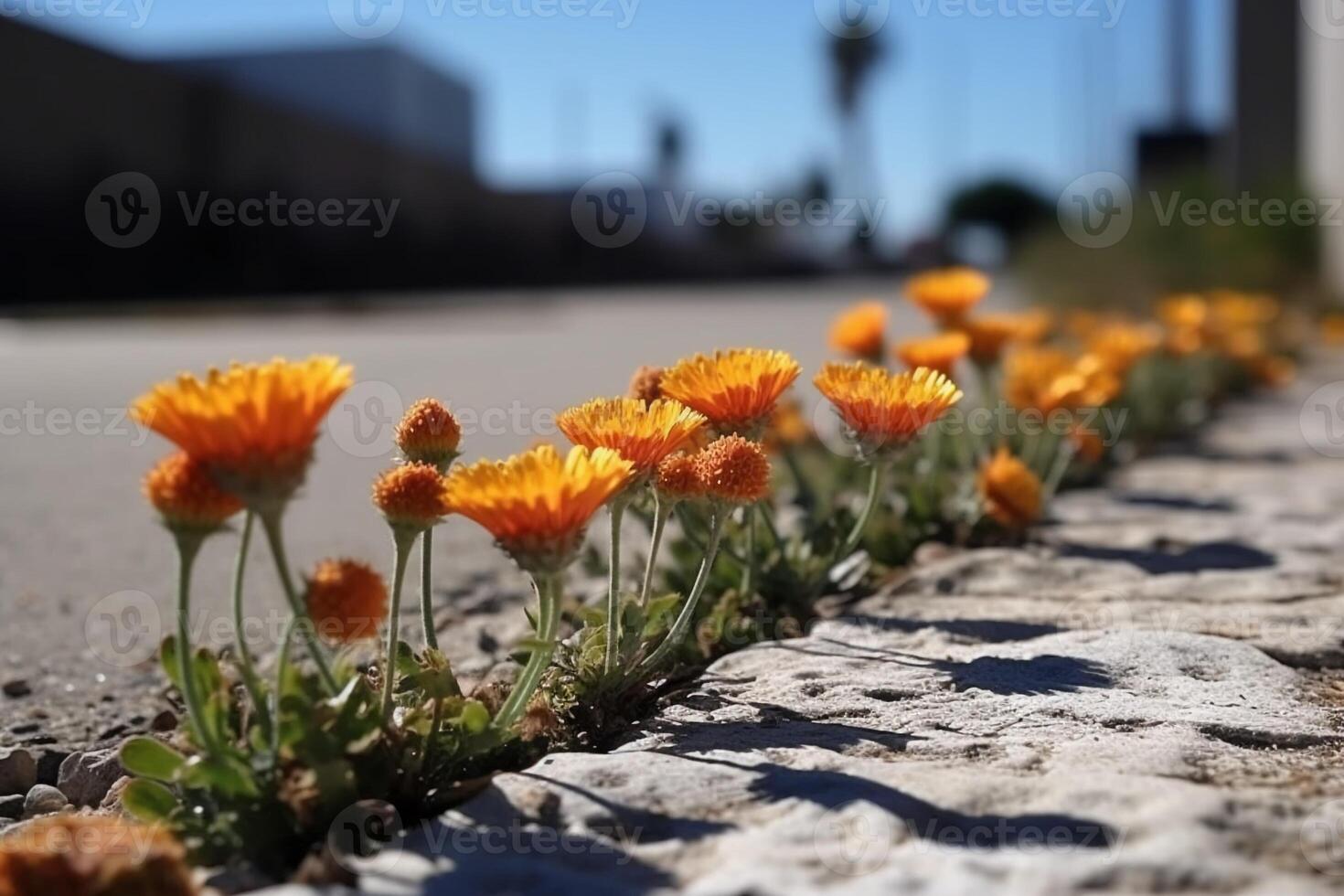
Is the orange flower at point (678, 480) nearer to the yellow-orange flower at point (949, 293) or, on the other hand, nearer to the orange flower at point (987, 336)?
the yellow-orange flower at point (949, 293)

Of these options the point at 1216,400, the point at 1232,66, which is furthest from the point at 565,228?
the point at 1216,400

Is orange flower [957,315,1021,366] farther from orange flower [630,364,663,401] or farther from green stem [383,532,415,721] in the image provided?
green stem [383,532,415,721]

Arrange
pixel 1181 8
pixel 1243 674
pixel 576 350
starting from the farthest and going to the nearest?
pixel 1181 8, pixel 576 350, pixel 1243 674

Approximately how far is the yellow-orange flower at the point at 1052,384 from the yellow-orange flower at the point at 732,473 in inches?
65.0

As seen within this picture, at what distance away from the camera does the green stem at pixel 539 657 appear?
1.50 metres

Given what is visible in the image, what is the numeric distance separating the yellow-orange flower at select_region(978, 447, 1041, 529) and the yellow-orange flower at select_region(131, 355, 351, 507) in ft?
6.88

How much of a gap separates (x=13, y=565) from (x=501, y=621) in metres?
1.45

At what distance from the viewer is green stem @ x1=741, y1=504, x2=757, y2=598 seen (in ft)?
7.77

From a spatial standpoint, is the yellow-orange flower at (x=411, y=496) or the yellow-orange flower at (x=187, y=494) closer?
the yellow-orange flower at (x=187, y=494)

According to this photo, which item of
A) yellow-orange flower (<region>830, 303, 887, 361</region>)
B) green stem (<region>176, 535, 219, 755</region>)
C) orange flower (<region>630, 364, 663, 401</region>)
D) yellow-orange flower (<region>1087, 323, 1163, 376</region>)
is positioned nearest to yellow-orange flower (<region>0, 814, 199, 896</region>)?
green stem (<region>176, 535, 219, 755</region>)

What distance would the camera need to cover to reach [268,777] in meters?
1.47

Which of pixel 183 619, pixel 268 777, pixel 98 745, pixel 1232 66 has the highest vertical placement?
pixel 1232 66

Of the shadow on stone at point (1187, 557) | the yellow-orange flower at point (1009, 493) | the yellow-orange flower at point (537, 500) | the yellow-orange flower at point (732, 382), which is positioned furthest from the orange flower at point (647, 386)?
the shadow on stone at point (1187, 557)

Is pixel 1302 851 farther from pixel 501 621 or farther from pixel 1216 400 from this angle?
pixel 1216 400
